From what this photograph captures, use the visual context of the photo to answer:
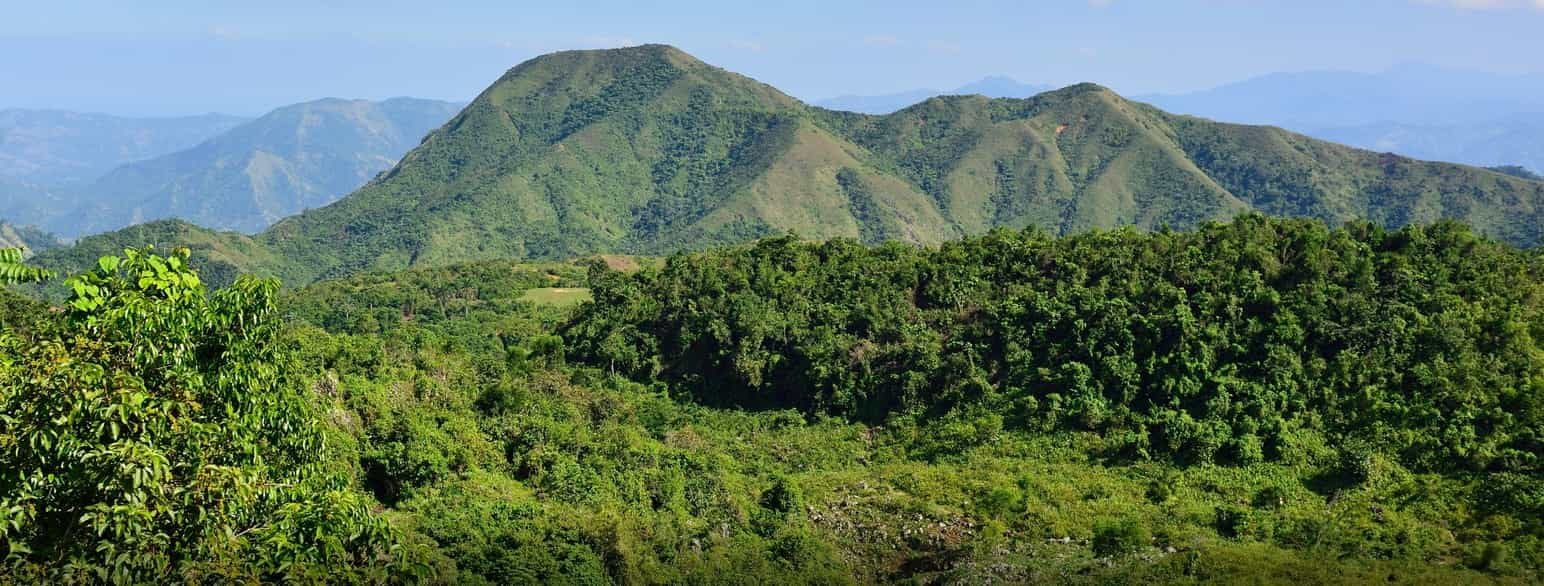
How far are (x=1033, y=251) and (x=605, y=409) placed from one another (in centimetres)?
2457

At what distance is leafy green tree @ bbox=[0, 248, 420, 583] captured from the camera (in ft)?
22.4

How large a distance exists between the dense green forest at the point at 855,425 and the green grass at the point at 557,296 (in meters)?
26.3

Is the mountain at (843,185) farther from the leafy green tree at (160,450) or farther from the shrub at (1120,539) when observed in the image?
the leafy green tree at (160,450)

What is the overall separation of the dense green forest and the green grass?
26273 mm

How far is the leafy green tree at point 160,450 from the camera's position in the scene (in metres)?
6.83

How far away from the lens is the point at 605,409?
4400cm

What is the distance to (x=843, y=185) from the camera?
545 feet

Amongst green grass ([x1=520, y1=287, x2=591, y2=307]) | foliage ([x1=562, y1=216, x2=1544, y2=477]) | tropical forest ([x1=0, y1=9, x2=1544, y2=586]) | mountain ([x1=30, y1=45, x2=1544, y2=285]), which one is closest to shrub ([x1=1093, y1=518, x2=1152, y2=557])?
tropical forest ([x1=0, y1=9, x2=1544, y2=586])

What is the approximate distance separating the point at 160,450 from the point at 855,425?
3946 centimetres

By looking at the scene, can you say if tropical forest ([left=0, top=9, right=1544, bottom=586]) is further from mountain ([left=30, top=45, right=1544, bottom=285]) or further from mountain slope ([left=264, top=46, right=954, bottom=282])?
mountain ([left=30, top=45, right=1544, bottom=285])

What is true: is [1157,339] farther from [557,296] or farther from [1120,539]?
[557,296]

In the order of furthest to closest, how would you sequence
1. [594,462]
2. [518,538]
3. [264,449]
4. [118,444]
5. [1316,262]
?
[1316,262] < [594,462] < [518,538] < [264,449] < [118,444]

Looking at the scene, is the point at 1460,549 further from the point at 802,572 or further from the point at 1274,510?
the point at 802,572

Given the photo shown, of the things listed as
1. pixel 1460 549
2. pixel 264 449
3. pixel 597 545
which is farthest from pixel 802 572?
pixel 264 449
